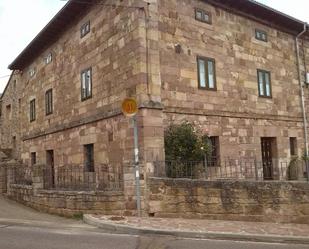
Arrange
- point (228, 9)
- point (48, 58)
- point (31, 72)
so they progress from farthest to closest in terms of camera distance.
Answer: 1. point (31, 72)
2. point (48, 58)
3. point (228, 9)

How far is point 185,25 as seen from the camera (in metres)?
13.0

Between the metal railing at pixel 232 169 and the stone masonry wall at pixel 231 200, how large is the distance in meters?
0.80

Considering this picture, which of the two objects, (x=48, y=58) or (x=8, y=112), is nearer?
(x=48, y=58)

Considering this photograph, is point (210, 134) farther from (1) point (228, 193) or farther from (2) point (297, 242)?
(2) point (297, 242)

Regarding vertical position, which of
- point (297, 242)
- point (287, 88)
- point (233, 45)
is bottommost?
point (297, 242)

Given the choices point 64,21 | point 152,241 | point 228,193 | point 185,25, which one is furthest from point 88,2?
point 152,241

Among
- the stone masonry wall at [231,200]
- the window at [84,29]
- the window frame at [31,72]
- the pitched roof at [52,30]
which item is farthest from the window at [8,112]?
the stone masonry wall at [231,200]

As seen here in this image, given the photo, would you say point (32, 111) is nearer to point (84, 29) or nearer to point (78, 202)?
point (84, 29)

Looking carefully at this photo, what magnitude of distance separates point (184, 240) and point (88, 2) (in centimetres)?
945

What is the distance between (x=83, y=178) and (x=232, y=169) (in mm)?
5096

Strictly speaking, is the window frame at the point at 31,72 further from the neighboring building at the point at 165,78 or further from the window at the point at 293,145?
the window at the point at 293,145

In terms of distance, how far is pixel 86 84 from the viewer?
572 inches

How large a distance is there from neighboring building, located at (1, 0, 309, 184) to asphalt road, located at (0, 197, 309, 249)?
9.43 ft

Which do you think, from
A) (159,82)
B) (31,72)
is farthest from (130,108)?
(31,72)
